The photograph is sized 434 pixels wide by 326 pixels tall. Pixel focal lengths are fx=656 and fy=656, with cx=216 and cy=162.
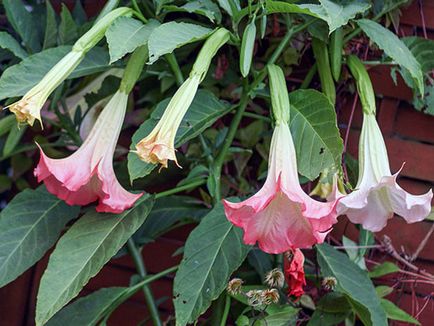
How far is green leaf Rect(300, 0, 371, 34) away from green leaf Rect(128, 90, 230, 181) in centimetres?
24

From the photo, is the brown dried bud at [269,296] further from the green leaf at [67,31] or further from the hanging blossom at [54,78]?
the green leaf at [67,31]

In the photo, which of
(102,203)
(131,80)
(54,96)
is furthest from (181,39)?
(54,96)

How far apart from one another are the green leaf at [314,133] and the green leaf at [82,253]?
0.29 meters

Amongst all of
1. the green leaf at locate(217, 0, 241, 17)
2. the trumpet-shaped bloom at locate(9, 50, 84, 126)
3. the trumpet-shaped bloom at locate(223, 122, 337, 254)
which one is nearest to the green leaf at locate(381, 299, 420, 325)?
the trumpet-shaped bloom at locate(223, 122, 337, 254)

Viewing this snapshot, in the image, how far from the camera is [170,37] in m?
0.93

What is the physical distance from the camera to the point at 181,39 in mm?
937

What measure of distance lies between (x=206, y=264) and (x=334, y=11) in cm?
44

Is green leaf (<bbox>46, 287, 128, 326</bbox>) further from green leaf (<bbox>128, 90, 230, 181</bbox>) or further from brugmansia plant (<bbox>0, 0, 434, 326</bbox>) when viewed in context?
green leaf (<bbox>128, 90, 230, 181</bbox>)

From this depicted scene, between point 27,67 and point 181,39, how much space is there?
309 millimetres

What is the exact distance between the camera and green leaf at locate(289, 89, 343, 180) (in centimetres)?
96

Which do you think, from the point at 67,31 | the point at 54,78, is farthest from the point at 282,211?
the point at 67,31

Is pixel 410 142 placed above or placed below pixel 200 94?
below

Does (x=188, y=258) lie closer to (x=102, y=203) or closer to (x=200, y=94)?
(x=102, y=203)

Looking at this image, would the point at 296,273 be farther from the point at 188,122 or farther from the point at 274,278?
the point at 188,122
